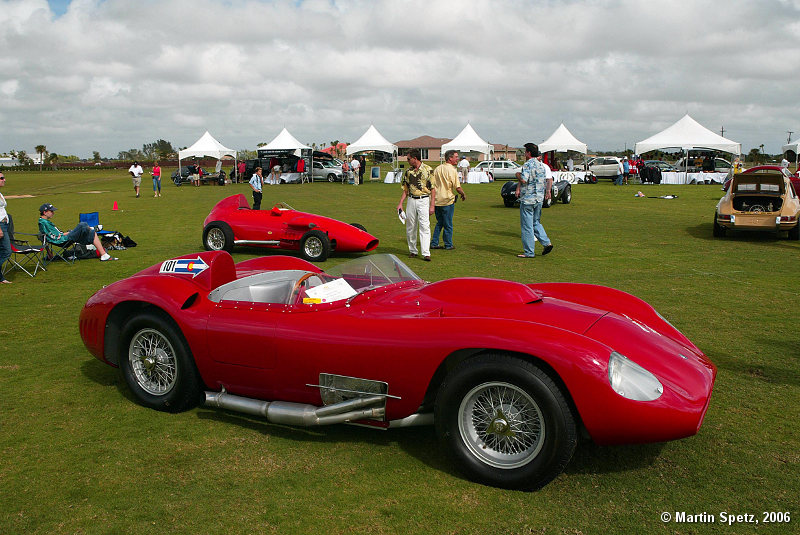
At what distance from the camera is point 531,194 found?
11.0 metres

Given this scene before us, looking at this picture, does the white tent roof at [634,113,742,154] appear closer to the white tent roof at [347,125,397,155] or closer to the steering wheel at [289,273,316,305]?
the white tent roof at [347,125,397,155]

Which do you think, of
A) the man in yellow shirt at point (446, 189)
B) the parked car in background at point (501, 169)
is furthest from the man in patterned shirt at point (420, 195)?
the parked car in background at point (501, 169)

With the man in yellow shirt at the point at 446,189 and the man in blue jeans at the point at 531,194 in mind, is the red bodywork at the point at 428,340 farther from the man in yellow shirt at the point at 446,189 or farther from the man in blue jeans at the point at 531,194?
the man in yellow shirt at the point at 446,189

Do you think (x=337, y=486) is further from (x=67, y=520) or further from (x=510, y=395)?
(x=67, y=520)

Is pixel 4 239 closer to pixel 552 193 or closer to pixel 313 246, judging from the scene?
pixel 313 246

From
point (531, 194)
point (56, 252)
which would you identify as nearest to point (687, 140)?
point (531, 194)

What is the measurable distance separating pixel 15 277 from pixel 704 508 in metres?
10.4

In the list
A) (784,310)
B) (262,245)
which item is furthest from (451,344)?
Answer: (262,245)

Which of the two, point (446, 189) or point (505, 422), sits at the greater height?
point (446, 189)

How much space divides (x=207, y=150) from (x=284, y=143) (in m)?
5.52

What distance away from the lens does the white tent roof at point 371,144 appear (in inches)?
1783

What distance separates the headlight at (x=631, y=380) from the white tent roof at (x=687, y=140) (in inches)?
1471

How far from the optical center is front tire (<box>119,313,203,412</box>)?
4.35 metres

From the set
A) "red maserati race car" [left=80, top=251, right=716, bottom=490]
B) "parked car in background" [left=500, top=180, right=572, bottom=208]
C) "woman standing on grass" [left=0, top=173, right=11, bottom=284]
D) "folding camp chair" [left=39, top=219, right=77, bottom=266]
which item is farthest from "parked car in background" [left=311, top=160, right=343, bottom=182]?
"red maserati race car" [left=80, top=251, right=716, bottom=490]
